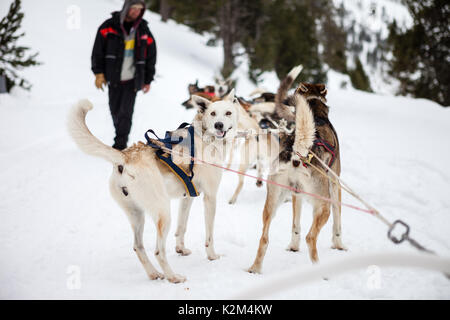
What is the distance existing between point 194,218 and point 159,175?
152 centimetres

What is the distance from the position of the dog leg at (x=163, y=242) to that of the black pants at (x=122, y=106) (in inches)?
113

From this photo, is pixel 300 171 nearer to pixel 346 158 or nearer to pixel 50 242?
pixel 50 242

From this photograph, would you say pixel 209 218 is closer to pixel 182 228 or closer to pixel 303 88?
pixel 182 228

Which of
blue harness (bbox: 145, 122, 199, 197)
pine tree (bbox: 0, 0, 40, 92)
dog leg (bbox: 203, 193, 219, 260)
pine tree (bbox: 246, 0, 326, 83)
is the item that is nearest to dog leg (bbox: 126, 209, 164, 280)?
blue harness (bbox: 145, 122, 199, 197)

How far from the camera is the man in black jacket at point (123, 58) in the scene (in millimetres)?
4867

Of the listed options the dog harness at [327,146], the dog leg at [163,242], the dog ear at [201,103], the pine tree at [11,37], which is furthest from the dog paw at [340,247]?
the pine tree at [11,37]

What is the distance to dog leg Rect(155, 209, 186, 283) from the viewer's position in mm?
2578

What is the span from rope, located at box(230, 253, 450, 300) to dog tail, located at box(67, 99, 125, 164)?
173 cm

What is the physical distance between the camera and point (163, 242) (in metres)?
2.58

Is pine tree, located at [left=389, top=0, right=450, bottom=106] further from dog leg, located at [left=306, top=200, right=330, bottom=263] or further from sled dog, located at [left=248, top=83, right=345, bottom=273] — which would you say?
dog leg, located at [left=306, top=200, right=330, bottom=263]

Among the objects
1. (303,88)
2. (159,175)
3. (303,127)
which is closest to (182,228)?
(159,175)

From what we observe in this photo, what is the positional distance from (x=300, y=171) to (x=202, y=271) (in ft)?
3.84

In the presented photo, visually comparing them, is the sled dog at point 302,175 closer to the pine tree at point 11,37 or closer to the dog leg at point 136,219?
the dog leg at point 136,219
